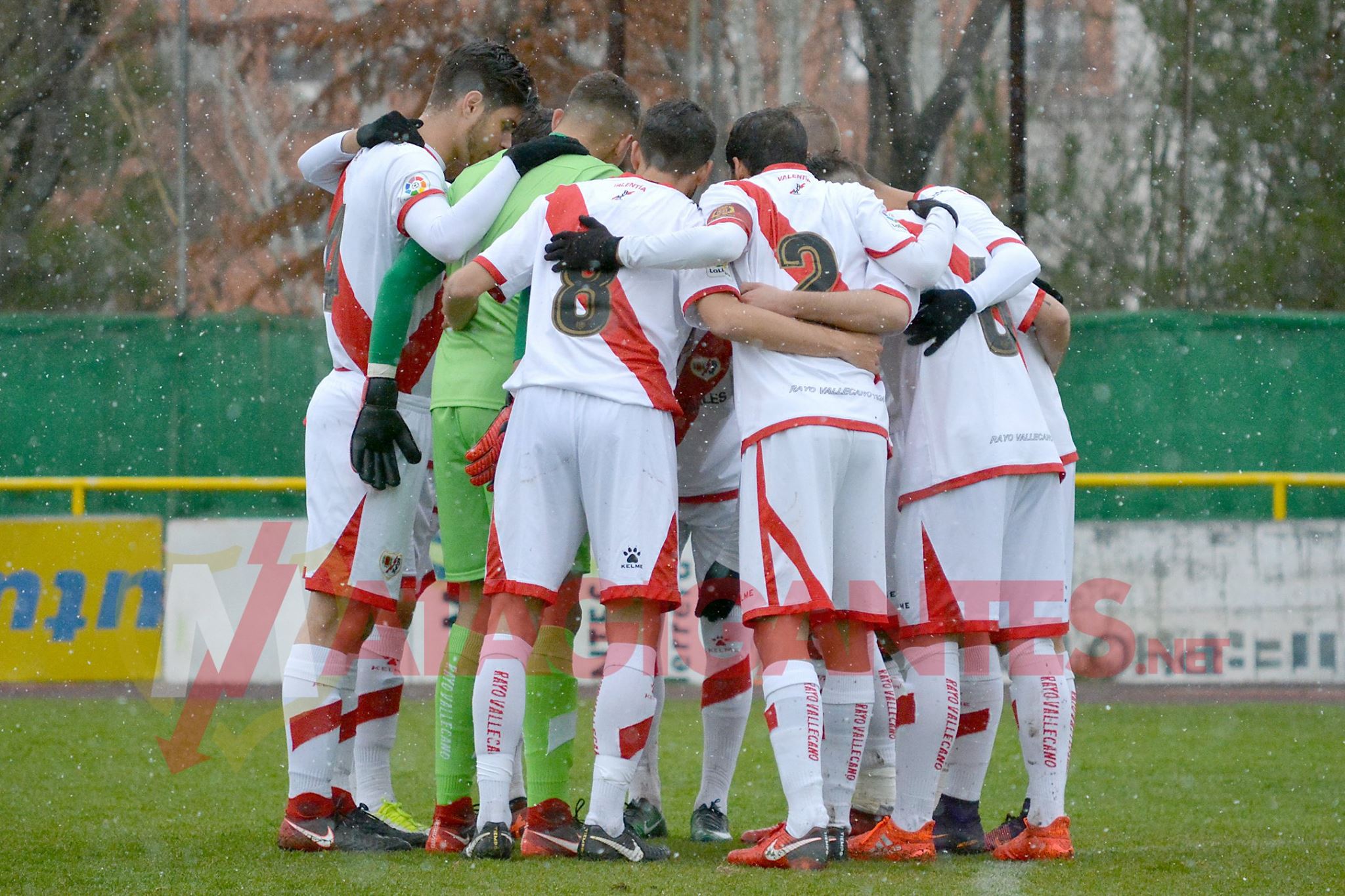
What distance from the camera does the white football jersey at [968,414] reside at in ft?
14.6

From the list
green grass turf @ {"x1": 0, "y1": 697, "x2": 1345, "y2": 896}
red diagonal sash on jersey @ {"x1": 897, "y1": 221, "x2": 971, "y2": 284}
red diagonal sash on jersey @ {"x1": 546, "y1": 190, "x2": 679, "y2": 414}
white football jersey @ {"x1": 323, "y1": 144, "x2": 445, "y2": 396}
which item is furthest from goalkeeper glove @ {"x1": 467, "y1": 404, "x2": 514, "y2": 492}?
red diagonal sash on jersey @ {"x1": 897, "y1": 221, "x2": 971, "y2": 284}

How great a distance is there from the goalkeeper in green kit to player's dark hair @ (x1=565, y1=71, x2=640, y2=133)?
0.06m

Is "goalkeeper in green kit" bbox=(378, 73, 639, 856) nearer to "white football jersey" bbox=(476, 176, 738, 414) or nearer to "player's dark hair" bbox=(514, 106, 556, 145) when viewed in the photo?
"white football jersey" bbox=(476, 176, 738, 414)

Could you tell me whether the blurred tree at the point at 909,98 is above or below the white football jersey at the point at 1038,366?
above

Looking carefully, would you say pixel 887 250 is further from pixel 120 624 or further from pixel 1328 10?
pixel 1328 10

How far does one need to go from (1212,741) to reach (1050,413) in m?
3.43

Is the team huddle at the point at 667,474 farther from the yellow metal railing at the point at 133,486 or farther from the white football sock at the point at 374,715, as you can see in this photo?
the yellow metal railing at the point at 133,486

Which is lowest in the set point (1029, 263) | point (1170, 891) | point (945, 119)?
point (1170, 891)

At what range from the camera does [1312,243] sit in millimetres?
13180

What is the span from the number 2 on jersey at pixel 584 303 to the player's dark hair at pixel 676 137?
0.46 meters

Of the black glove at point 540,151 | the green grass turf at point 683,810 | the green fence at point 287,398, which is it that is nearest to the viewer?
the green grass turf at point 683,810

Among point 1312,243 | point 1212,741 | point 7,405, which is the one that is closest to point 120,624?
point 7,405

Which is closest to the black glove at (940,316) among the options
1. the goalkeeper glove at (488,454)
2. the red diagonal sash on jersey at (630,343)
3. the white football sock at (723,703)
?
the red diagonal sash on jersey at (630,343)

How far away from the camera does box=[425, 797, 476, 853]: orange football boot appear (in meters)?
4.40
